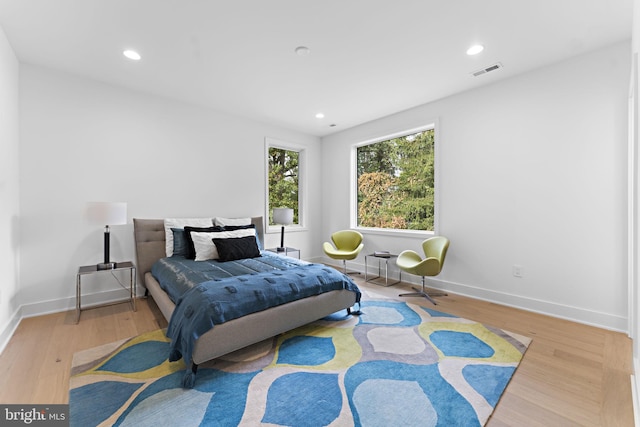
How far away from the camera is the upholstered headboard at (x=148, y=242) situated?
3.55 meters

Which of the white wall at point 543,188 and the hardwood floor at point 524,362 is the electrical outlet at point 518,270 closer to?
the white wall at point 543,188

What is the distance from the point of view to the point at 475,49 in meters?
2.72

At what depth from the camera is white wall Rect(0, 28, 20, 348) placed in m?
2.42

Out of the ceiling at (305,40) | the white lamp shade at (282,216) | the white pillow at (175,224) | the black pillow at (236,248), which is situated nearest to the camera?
the ceiling at (305,40)

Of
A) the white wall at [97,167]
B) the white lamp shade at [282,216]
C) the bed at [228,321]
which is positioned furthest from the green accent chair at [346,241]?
the bed at [228,321]

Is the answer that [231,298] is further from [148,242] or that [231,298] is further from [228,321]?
[148,242]

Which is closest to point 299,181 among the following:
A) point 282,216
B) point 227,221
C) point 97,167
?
point 282,216

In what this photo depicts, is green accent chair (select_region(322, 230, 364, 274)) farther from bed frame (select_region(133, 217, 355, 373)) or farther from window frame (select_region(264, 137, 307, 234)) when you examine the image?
bed frame (select_region(133, 217, 355, 373))

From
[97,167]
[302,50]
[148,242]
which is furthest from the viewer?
[148,242]

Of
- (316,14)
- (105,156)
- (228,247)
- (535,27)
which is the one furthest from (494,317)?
(105,156)

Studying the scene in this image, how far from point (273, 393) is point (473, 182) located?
3.35m

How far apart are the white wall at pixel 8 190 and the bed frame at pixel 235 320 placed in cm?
107

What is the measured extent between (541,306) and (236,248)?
11.7 feet

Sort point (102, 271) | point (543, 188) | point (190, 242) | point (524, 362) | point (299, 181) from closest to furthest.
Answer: point (524, 362)
point (543, 188)
point (102, 271)
point (190, 242)
point (299, 181)
